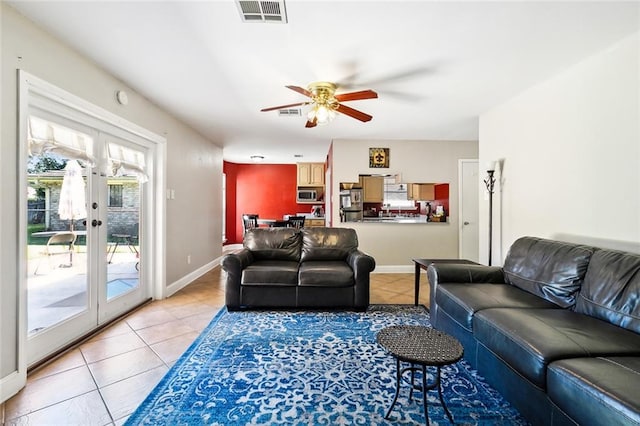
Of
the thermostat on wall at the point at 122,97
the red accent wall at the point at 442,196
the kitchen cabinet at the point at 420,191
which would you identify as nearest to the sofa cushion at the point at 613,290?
the red accent wall at the point at 442,196

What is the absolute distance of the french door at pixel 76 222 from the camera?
209 centimetres

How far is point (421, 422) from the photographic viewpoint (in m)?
1.52

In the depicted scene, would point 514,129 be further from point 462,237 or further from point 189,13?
point 189,13

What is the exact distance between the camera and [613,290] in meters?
1.72

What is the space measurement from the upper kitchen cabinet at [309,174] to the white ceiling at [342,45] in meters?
4.15

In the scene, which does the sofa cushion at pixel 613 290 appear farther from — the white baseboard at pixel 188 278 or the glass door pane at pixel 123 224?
the white baseboard at pixel 188 278

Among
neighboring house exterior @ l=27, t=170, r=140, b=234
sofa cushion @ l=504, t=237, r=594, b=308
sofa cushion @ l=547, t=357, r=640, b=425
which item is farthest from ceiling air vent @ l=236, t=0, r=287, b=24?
sofa cushion @ l=504, t=237, r=594, b=308

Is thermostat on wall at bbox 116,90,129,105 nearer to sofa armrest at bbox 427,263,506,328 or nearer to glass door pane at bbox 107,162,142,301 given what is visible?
glass door pane at bbox 107,162,142,301

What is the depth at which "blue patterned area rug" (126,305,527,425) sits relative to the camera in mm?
1556

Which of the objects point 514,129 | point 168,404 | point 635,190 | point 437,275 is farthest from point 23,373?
point 514,129

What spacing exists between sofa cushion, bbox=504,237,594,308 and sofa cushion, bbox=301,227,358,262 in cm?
174

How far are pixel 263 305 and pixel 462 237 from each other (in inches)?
150

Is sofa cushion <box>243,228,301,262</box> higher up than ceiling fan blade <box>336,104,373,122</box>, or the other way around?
ceiling fan blade <box>336,104,373,122</box>

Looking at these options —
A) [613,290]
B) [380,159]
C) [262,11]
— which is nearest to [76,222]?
[262,11]
